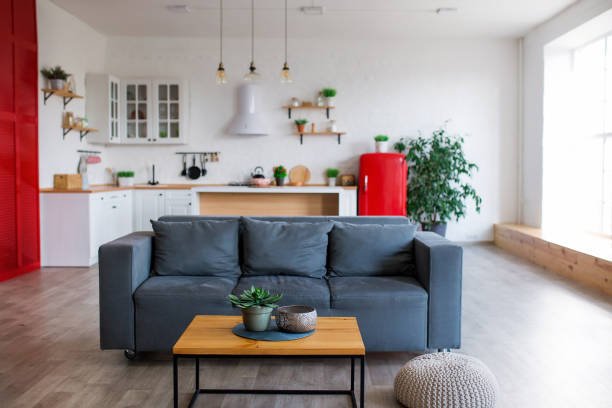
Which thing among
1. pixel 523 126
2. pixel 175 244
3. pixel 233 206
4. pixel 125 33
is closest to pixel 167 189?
pixel 233 206

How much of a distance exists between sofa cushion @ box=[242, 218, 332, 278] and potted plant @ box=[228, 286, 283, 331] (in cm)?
108

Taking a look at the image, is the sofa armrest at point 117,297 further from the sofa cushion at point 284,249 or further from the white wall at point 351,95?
the white wall at point 351,95

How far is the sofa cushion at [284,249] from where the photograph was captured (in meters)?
3.69

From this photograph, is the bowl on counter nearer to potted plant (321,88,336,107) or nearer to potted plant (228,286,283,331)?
potted plant (228,286,283,331)

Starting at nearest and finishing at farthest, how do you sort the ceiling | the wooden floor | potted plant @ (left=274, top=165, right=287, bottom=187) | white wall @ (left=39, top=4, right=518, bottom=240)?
the wooden floor
the ceiling
potted plant @ (left=274, top=165, right=287, bottom=187)
white wall @ (left=39, top=4, right=518, bottom=240)

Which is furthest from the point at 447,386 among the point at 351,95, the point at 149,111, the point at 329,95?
the point at 149,111

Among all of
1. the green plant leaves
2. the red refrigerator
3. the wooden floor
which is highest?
the red refrigerator

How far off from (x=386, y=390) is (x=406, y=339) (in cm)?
44

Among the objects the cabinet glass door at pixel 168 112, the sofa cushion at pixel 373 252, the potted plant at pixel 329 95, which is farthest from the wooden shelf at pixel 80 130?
the sofa cushion at pixel 373 252

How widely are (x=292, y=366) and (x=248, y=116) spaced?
213 inches

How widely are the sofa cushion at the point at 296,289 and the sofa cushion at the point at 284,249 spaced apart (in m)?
0.11

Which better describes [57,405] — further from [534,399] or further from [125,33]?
[125,33]

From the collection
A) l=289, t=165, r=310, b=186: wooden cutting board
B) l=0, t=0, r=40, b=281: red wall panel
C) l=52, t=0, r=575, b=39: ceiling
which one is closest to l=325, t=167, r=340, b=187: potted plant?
l=289, t=165, r=310, b=186: wooden cutting board

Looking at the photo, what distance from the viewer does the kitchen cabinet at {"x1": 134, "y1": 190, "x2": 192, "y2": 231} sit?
772 centimetres
